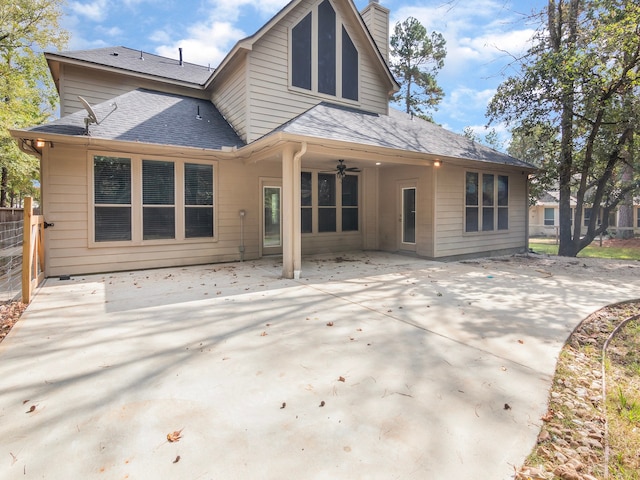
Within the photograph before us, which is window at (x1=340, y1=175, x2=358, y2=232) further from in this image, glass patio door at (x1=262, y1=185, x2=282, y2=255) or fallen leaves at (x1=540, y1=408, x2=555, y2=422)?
fallen leaves at (x1=540, y1=408, x2=555, y2=422)

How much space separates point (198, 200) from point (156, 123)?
1982mm

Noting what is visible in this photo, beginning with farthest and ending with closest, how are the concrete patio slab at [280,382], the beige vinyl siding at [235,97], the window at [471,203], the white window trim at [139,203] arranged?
the window at [471,203] → the beige vinyl siding at [235,97] → the white window trim at [139,203] → the concrete patio slab at [280,382]

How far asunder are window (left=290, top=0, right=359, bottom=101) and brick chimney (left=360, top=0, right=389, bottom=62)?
7.69 feet

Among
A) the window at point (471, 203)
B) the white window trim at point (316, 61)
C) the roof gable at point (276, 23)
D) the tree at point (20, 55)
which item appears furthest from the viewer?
the tree at point (20, 55)

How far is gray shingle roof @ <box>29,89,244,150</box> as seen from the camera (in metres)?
6.65

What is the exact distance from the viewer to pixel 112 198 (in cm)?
693

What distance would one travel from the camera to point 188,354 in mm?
3059

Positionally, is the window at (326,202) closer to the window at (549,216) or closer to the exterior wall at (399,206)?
the exterior wall at (399,206)

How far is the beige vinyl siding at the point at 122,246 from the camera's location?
254 inches

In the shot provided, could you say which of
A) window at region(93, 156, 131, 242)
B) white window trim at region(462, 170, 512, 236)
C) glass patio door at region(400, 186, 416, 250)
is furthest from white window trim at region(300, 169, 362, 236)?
window at region(93, 156, 131, 242)

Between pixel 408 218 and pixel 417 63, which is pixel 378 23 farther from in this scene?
pixel 417 63

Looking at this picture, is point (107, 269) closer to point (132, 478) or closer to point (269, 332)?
point (269, 332)

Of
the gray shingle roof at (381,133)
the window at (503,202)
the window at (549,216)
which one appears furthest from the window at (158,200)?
the window at (549,216)

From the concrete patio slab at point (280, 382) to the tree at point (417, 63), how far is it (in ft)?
62.9
